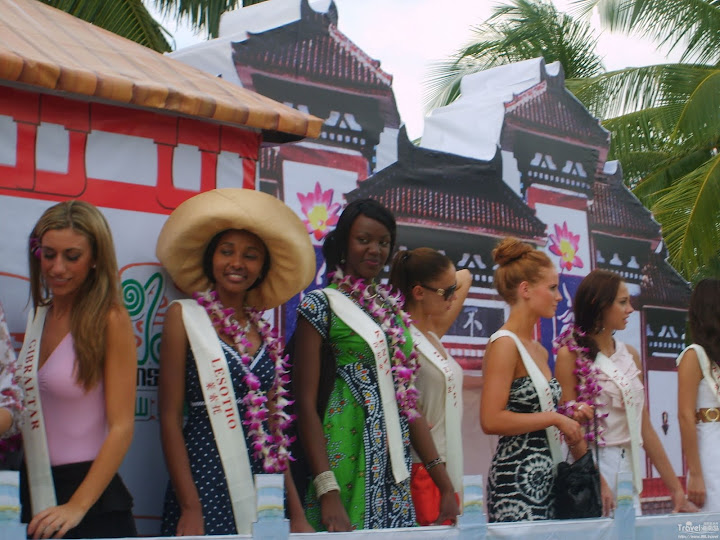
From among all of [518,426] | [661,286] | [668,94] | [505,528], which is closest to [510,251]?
[518,426]

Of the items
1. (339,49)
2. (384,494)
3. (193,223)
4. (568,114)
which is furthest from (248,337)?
(568,114)

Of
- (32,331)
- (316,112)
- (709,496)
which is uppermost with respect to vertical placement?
(316,112)

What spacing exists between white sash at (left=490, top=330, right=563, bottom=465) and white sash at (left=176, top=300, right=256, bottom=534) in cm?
126

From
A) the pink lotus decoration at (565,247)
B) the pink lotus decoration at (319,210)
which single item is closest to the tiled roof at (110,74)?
the pink lotus decoration at (319,210)

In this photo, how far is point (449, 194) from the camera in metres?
5.13

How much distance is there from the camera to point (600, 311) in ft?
14.4

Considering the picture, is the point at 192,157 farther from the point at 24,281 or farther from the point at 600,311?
the point at 600,311

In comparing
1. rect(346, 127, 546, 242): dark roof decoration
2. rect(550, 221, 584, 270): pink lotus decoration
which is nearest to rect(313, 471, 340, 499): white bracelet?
rect(346, 127, 546, 242): dark roof decoration

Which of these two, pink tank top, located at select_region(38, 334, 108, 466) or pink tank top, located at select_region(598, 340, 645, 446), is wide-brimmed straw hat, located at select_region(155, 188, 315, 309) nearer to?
pink tank top, located at select_region(38, 334, 108, 466)

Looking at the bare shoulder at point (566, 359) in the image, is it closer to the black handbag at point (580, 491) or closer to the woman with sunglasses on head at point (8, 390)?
the black handbag at point (580, 491)

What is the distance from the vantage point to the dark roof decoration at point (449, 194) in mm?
4887

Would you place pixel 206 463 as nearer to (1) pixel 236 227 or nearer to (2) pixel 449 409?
(1) pixel 236 227

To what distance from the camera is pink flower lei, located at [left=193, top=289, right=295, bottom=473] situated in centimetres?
304

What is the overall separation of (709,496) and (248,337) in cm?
236
